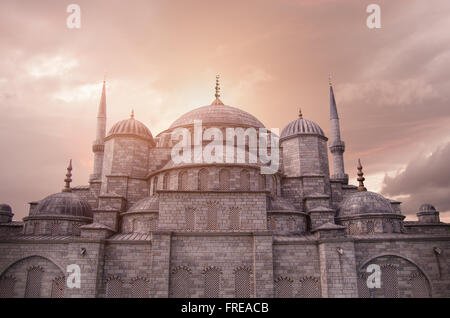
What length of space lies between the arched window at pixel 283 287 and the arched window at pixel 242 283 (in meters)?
1.53

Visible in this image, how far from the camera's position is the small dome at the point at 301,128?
2567 centimetres

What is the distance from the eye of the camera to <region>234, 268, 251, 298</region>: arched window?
1658 centimetres

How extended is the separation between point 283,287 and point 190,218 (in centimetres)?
613

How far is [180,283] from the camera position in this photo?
16656mm

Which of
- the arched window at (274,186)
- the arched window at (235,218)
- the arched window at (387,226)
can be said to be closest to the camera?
the arched window at (235,218)

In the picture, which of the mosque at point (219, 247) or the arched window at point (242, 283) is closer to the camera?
the arched window at point (242, 283)

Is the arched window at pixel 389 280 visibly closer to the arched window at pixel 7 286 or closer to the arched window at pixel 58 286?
the arched window at pixel 58 286

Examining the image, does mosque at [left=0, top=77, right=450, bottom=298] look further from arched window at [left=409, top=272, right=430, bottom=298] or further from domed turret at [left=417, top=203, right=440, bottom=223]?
domed turret at [left=417, top=203, right=440, bottom=223]

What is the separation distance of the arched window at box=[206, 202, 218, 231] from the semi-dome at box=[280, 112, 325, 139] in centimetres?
1045

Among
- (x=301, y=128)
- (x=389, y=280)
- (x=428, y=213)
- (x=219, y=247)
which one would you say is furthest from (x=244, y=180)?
(x=428, y=213)

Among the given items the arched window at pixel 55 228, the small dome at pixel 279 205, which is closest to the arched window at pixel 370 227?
the small dome at pixel 279 205

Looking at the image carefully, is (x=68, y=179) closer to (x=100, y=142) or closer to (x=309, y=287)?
(x=100, y=142)
